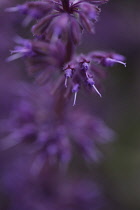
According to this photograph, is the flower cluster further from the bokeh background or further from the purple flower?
the bokeh background

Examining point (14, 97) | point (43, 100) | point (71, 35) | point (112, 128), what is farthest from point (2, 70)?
point (71, 35)

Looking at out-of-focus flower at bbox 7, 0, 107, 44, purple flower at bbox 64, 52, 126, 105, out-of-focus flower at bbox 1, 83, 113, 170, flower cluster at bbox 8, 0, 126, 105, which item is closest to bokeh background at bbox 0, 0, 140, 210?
out-of-focus flower at bbox 1, 83, 113, 170

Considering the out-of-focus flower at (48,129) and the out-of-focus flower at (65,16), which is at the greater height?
the out-of-focus flower at (65,16)

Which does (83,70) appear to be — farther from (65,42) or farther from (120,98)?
(120,98)

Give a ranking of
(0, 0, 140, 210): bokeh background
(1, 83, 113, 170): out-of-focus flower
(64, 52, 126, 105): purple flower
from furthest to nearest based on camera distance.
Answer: (0, 0, 140, 210): bokeh background < (1, 83, 113, 170): out-of-focus flower < (64, 52, 126, 105): purple flower

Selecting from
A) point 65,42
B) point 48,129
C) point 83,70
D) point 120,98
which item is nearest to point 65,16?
point 65,42

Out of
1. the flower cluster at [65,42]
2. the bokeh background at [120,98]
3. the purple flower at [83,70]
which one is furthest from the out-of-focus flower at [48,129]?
the bokeh background at [120,98]

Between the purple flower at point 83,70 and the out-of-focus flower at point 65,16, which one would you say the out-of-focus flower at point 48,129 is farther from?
the out-of-focus flower at point 65,16

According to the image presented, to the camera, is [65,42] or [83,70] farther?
[65,42]

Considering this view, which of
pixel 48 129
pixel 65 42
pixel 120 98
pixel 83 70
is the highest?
pixel 65 42
